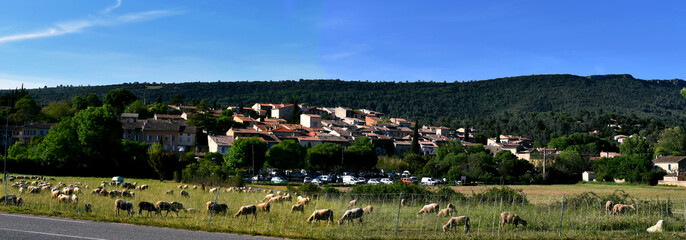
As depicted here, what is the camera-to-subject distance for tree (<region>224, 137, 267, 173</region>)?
64938 millimetres

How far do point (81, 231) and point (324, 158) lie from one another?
5919cm

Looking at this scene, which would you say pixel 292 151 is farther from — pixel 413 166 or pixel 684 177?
pixel 684 177

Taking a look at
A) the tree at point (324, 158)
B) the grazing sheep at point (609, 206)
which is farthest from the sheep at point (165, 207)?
the tree at point (324, 158)

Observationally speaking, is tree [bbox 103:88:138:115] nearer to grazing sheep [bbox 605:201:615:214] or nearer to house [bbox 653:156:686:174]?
house [bbox 653:156:686:174]

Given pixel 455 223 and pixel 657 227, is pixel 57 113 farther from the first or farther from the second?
pixel 657 227

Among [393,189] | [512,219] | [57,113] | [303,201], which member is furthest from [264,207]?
[57,113]

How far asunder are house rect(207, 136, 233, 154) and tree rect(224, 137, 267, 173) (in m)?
11.8

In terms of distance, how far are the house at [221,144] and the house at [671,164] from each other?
188 ft

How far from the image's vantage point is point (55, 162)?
5488 cm

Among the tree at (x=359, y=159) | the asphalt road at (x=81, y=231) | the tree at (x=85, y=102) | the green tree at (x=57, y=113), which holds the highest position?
the tree at (x=85, y=102)

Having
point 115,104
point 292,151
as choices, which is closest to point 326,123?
point 115,104

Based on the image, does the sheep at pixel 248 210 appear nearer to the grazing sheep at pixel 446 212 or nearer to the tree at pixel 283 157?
the grazing sheep at pixel 446 212

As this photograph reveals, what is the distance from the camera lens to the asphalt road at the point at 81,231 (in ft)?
46.6

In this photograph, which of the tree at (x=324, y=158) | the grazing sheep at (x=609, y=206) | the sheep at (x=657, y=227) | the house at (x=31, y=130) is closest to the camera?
the sheep at (x=657, y=227)
